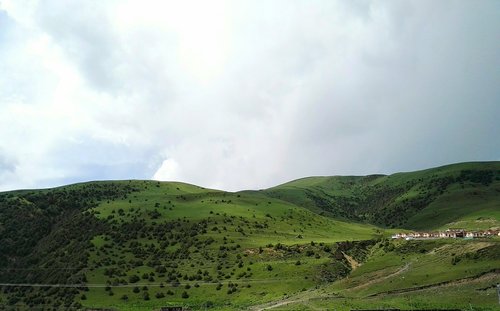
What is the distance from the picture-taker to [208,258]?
122 m

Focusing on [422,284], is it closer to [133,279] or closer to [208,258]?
[208,258]

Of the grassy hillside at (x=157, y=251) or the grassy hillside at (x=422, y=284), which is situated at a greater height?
the grassy hillside at (x=157, y=251)

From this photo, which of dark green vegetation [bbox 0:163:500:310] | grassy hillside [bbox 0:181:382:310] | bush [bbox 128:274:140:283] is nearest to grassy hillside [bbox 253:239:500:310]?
dark green vegetation [bbox 0:163:500:310]

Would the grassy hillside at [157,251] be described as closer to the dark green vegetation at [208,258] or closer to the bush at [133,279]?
the bush at [133,279]

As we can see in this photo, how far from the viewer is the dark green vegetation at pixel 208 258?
71.2 m

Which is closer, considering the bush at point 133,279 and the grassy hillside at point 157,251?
the grassy hillside at point 157,251

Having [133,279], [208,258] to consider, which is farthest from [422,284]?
[133,279]

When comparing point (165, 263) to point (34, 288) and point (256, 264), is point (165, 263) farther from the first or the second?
point (34, 288)

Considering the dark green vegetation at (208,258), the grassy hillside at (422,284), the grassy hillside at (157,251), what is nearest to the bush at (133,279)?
the grassy hillside at (157,251)

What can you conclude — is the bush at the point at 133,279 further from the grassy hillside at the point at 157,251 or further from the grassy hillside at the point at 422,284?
the grassy hillside at the point at 422,284

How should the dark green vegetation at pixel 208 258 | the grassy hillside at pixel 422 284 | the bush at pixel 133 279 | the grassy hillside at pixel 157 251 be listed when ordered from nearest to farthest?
1. the grassy hillside at pixel 422 284
2. the dark green vegetation at pixel 208 258
3. the grassy hillside at pixel 157 251
4. the bush at pixel 133 279

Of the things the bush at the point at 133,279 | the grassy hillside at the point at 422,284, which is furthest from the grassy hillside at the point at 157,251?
the grassy hillside at the point at 422,284

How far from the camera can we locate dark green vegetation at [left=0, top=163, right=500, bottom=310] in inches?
2803

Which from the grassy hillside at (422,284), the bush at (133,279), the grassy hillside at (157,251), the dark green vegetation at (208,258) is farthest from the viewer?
the bush at (133,279)
